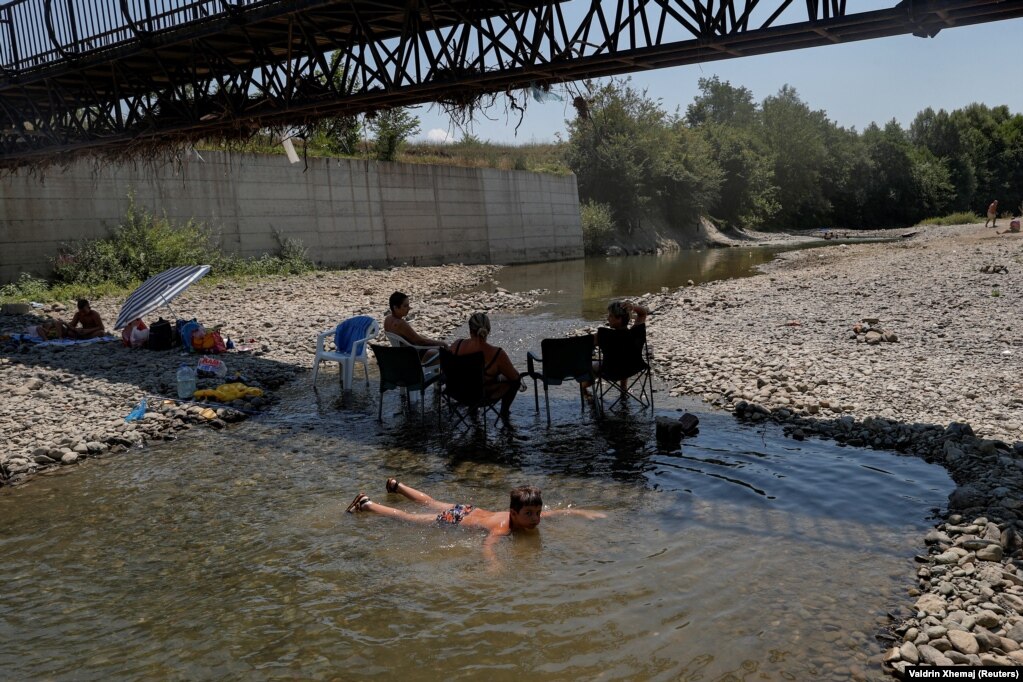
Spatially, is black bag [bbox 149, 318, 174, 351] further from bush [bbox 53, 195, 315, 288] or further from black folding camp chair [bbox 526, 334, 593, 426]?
bush [bbox 53, 195, 315, 288]

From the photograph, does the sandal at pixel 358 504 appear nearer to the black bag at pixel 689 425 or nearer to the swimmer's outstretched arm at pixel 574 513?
the swimmer's outstretched arm at pixel 574 513

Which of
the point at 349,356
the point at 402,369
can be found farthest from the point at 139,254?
the point at 402,369

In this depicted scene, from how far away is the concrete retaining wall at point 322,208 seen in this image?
781 inches

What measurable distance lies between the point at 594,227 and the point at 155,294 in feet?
115

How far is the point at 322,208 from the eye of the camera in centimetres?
2756

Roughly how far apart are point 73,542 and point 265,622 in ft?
7.54

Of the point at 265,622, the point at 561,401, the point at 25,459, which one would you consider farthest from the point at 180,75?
the point at 265,622

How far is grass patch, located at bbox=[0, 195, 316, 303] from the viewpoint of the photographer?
60.9ft

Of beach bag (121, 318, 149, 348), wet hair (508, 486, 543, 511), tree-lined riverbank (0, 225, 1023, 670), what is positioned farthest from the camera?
beach bag (121, 318, 149, 348)

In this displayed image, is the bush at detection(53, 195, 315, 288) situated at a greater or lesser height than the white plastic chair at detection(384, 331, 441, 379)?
greater

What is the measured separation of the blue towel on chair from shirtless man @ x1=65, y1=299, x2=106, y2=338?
19.2 ft

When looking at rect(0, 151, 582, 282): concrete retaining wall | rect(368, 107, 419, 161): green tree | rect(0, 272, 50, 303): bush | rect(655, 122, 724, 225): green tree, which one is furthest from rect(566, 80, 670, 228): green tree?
rect(0, 272, 50, 303): bush

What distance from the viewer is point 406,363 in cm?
873

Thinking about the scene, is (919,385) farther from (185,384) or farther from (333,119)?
(333,119)
